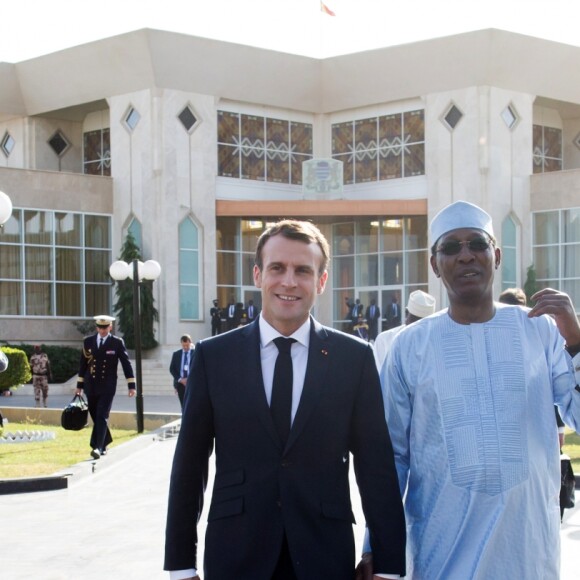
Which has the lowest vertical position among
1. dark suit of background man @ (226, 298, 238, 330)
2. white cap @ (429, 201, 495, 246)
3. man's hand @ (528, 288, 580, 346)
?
dark suit of background man @ (226, 298, 238, 330)

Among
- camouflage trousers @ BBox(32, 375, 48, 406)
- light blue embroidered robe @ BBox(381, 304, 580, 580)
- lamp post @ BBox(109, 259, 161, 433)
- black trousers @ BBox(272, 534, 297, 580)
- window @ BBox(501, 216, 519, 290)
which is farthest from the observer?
window @ BBox(501, 216, 519, 290)

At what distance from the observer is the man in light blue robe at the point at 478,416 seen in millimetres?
3842

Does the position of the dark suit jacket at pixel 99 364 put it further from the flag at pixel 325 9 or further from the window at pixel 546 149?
the flag at pixel 325 9

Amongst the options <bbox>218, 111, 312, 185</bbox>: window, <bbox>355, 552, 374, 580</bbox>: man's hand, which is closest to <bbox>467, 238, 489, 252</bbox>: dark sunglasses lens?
<bbox>355, 552, 374, 580</bbox>: man's hand

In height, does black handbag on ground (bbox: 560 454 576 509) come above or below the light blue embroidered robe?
below

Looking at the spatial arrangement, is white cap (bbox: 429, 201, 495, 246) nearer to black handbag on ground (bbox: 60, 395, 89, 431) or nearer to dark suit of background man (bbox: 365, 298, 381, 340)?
black handbag on ground (bbox: 60, 395, 89, 431)

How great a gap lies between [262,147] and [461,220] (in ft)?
120

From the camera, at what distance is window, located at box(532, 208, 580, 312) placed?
3850cm

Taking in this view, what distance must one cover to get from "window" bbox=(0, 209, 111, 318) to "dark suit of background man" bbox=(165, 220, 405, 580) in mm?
33997

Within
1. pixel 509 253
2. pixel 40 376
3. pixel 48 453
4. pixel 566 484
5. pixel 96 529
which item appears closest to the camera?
pixel 566 484

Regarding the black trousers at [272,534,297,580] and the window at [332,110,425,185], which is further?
the window at [332,110,425,185]

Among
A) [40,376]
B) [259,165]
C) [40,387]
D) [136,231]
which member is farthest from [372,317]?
[40,387]

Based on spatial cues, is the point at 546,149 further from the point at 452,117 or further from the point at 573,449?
the point at 573,449

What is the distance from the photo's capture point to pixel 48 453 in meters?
14.7
